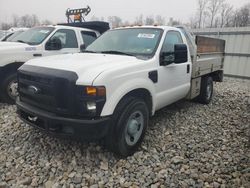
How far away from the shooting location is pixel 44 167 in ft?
10.0

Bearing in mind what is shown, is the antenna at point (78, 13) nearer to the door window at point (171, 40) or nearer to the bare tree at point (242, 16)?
the door window at point (171, 40)

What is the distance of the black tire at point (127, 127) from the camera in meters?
2.99

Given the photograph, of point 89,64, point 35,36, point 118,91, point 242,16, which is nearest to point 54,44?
point 35,36

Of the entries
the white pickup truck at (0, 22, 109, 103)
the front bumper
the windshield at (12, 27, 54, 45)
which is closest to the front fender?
the front bumper

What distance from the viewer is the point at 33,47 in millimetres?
5500

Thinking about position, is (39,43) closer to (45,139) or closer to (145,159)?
(45,139)

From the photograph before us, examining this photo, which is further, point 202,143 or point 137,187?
point 202,143

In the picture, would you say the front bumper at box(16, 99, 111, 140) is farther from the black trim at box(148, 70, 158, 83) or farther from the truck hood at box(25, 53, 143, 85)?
the black trim at box(148, 70, 158, 83)

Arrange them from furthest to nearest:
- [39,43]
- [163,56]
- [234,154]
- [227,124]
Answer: [39,43] < [227,124] < [163,56] < [234,154]

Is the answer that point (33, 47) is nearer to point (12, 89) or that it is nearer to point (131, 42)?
point (12, 89)

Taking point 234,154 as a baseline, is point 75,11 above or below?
above

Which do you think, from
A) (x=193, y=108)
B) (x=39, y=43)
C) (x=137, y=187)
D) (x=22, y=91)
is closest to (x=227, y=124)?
(x=193, y=108)

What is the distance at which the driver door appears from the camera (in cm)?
387

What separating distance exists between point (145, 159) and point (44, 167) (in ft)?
4.50
